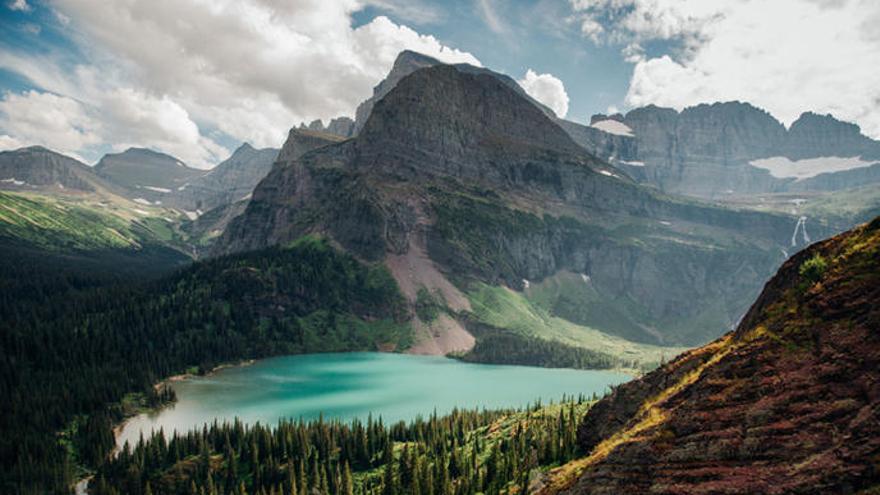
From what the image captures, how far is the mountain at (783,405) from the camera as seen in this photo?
32.0 m

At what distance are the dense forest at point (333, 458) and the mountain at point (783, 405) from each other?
4472 cm

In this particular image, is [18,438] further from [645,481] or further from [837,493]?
[837,493]

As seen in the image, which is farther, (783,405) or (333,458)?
(333,458)

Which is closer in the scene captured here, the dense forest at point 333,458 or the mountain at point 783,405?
the mountain at point 783,405

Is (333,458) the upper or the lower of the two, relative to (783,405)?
lower

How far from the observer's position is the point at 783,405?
35.3m

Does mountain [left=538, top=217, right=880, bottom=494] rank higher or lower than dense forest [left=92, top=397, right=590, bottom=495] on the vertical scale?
higher

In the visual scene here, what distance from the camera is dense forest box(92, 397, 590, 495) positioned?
94.2 meters

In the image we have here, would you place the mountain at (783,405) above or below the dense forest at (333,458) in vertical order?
above

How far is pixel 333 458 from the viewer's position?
117375 millimetres

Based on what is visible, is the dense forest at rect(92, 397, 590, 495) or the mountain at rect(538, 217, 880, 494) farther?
the dense forest at rect(92, 397, 590, 495)

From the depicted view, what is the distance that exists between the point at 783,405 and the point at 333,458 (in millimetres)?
97781

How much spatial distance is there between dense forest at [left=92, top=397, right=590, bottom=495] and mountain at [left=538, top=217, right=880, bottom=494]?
44724 millimetres

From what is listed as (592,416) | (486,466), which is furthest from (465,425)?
(592,416)
